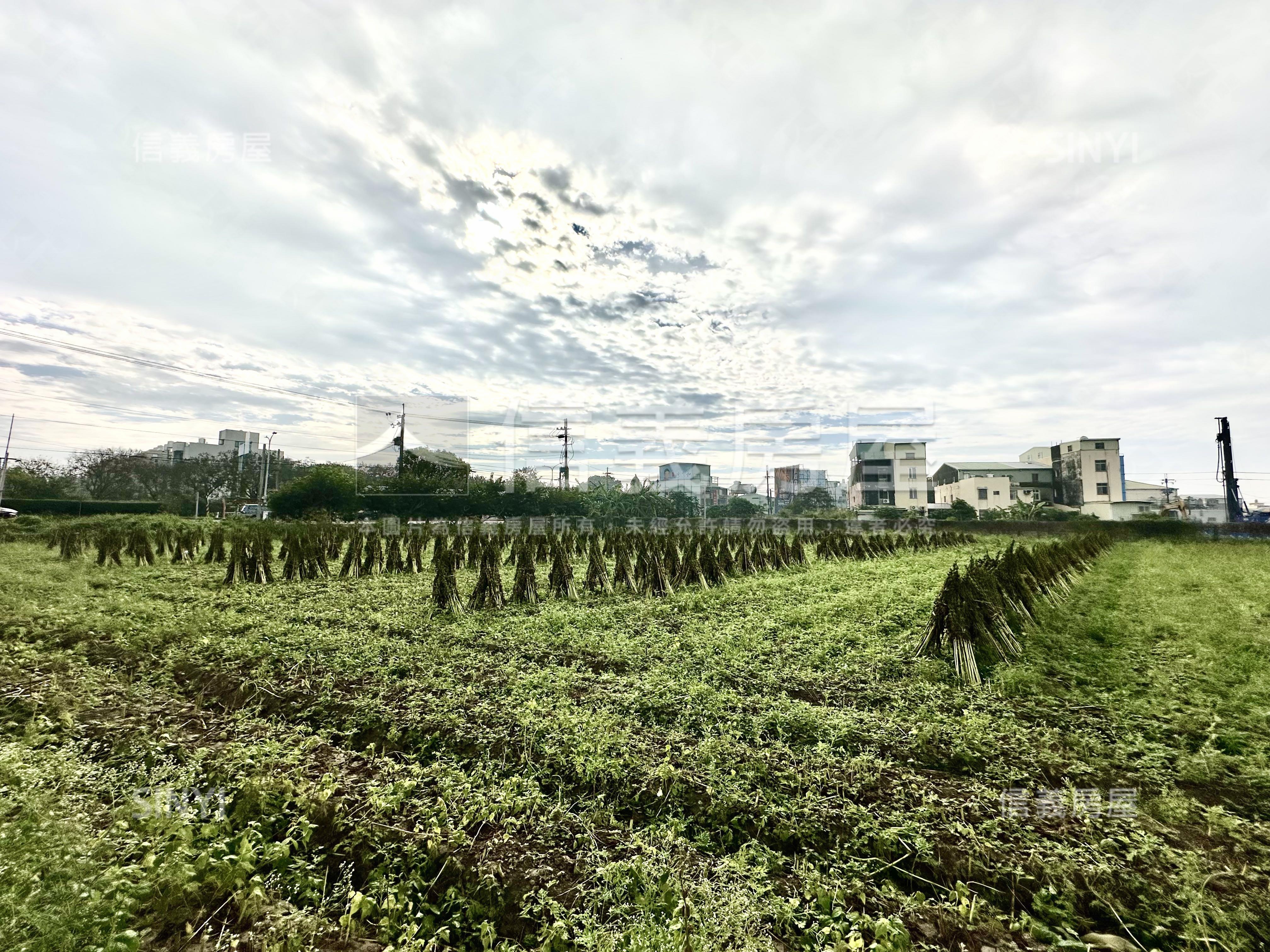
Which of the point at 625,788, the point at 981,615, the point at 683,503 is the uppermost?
the point at 683,503

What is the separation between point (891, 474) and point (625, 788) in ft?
154

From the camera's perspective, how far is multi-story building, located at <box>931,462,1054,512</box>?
3688 centimetres

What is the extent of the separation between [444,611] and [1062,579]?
32.5 ft

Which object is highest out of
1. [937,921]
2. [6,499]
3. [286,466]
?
[286,466]

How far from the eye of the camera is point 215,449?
41.8 m

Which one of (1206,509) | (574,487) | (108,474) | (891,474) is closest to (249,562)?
(574,487)

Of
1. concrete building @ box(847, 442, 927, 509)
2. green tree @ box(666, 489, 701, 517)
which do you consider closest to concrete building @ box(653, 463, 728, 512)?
green tree @ box(666, 489, 701, 517)

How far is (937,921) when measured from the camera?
1881mm

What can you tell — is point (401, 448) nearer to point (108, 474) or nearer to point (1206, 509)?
point (108, 474)

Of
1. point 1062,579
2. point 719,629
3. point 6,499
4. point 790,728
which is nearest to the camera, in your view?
point 790,728

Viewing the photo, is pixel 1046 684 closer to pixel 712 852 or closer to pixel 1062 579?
pixel 712 852

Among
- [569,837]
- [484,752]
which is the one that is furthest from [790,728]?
[484,752]

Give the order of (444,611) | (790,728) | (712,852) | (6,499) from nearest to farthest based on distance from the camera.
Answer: (712,852) → (790,728) → (444,611) → (6,499)

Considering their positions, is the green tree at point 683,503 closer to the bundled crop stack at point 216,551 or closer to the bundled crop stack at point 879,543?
the bundled crop stack at point 879,543
